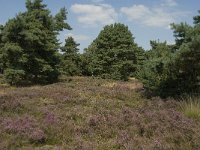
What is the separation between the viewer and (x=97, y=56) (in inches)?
1678

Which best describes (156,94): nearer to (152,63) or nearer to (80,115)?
(152,63)

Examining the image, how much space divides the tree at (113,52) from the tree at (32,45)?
6.64 m

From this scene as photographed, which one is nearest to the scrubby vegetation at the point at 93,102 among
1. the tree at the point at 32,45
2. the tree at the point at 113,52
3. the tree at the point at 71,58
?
the tree at the point at 32,45

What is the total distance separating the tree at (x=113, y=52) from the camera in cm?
4184

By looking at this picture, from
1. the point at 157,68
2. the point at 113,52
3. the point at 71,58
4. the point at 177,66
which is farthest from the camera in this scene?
the point at 71,58

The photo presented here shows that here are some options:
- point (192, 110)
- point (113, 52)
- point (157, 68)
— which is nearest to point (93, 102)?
point (157, 68)

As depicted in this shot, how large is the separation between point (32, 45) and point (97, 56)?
9971 mm

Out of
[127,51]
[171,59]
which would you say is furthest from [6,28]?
[171,59]

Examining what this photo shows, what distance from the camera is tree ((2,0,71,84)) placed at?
107 feet

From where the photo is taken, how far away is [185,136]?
10.4 m

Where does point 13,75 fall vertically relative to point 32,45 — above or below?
below

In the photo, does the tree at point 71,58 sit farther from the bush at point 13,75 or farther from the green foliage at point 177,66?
the green foliage at point 177,66

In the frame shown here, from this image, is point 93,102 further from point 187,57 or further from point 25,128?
point 25,128

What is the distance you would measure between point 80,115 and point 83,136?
2.86 meters
